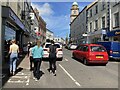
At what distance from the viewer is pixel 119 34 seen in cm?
2911

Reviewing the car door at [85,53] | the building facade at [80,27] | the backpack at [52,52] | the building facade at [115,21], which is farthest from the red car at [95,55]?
the building facade at [80,27]

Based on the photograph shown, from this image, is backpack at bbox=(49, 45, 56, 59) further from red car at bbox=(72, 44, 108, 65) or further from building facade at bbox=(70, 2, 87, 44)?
building facade at bbox=(70, 2, 87, 44)

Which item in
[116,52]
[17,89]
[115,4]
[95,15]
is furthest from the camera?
[95,15]

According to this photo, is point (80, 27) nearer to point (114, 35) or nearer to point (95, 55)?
point (114, 35)

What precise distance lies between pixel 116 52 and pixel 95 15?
23668 millimetres

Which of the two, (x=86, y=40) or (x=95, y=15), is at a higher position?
(x=95, y=15)

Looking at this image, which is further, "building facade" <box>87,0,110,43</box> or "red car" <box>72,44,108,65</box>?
"building facade" <box>87,0,110,43</box>

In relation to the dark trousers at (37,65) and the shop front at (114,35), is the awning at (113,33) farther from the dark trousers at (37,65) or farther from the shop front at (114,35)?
the dark trousers at (37,65)

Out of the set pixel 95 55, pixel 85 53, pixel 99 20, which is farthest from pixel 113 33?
pixel 95 55

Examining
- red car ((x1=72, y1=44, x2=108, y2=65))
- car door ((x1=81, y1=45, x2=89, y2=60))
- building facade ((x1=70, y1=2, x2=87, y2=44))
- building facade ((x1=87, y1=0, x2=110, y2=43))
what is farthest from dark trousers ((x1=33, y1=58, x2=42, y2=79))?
building facade ((x1=70, y1=2, x2=87, y2=44))

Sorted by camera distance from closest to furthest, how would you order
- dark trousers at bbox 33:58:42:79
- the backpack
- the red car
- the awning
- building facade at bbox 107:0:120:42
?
dark trousers at bbox 33:58:42:79, the backpack, the red car, the awning, building facade at bbox 107:0:120:42

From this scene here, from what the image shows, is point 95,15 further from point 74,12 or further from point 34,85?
point 74,12

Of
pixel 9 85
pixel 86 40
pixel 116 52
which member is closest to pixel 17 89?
pixel 9 85

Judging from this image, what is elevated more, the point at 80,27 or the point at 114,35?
the point at 80,27
